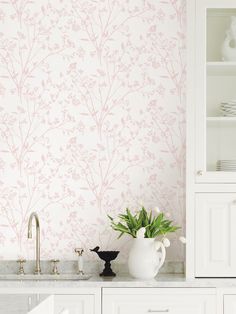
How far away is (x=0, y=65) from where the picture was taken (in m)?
3.74

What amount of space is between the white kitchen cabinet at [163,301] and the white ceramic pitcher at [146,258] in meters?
0.14

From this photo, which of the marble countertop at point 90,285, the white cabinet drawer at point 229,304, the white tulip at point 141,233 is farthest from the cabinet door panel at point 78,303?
the white cabinet drawer at point 229,304

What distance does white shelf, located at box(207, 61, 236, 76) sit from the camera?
134 inches

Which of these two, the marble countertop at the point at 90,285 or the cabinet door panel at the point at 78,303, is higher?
the marble countertop at the point at 90,285

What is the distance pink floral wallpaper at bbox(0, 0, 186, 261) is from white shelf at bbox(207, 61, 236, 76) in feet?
1.15

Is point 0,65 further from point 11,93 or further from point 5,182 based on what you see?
point 5,182

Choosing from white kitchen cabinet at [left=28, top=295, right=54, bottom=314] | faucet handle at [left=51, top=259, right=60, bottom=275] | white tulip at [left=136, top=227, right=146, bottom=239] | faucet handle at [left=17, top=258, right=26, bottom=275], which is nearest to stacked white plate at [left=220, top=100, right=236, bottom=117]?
white tulip at [left=136, top=227, right=146, bottom=239]

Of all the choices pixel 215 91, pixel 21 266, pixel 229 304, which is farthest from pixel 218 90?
pixel 21 266

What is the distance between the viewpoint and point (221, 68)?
341 centimetres

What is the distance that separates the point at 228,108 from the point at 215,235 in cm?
65

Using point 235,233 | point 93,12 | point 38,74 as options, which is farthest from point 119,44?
point 235,233

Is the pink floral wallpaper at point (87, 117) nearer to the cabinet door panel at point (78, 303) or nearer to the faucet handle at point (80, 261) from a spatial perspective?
the faucet handle at point (80, 261)

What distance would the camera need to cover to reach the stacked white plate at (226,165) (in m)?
3.38

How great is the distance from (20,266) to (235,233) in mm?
1173
